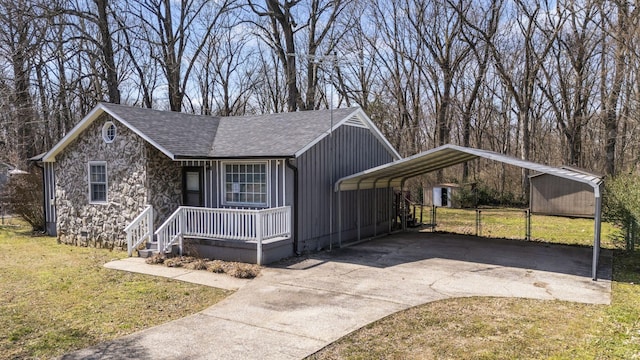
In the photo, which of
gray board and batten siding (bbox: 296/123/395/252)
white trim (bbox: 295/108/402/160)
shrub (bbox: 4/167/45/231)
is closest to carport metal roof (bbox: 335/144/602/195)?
gray board and batten siding (bbox: 296/123/395/252)

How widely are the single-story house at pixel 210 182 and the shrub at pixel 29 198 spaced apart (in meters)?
3.13

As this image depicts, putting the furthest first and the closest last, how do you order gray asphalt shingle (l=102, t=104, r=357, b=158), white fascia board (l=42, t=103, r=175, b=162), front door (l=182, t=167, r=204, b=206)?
front door (l=182, t=167, r=204, b=206), gray asphalt shingle (l=102, t=104, r=357, b=158), white fascia board (l=42, t=103, r=175, b=162)

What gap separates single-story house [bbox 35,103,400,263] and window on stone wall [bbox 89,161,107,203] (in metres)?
0.03

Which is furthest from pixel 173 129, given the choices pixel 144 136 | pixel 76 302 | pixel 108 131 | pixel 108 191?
pixel 76 302

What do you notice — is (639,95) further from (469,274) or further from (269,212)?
(269,212)

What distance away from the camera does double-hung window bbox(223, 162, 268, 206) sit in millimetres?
11555

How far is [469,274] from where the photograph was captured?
30.7 ft

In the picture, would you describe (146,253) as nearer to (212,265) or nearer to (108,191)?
(212,265)

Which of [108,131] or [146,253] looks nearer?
[146,253]

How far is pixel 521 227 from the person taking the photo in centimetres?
1722

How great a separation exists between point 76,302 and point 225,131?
803 centimetres

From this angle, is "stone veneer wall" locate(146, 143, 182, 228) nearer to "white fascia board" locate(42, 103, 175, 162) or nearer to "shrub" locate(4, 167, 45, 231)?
"white fascia board" locate(42, 103, 175, 162)

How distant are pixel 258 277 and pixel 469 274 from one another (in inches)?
177

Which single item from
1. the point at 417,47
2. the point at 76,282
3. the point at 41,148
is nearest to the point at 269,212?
the point at 76,282
